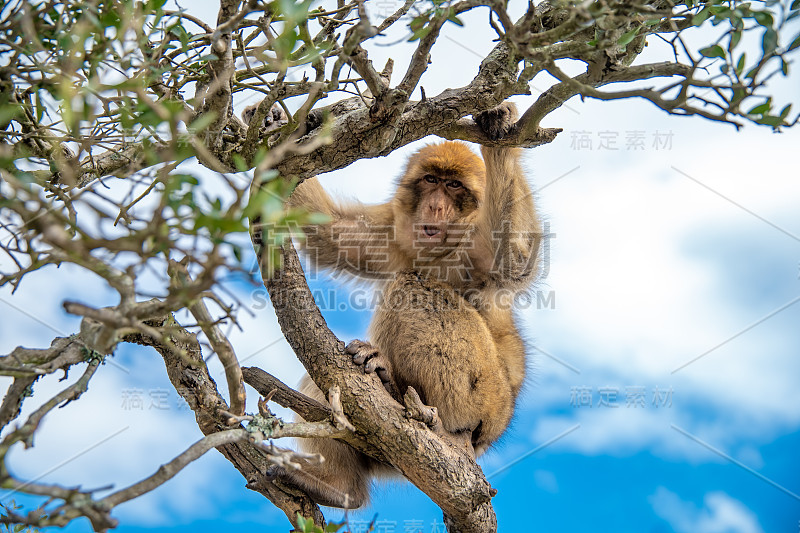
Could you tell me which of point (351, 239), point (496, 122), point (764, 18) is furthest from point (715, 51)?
point (351, 239)

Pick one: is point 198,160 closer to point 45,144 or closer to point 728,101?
point 45,144

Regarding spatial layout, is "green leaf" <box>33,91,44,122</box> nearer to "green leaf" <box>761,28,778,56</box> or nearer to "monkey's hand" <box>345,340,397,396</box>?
"monkey's hand" <box>345,340,397,396</box>

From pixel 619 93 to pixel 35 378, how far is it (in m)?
2.37

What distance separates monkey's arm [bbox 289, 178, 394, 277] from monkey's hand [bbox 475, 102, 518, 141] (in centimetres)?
140

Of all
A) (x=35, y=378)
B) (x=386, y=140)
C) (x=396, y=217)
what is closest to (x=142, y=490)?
(x=35, y=378)

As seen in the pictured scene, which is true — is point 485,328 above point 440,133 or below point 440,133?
below

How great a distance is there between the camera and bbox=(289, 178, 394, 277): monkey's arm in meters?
5.00

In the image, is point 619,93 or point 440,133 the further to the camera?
point 440,133

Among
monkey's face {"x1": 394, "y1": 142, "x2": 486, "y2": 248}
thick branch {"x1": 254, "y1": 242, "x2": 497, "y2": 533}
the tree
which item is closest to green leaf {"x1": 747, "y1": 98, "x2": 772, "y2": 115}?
the tree

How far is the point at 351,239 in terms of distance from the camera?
505 cm

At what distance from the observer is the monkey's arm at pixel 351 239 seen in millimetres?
5000

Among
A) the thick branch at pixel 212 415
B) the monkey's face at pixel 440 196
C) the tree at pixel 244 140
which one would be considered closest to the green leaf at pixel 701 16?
the tree at pixel 244 140

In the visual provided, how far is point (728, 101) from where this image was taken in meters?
2.45

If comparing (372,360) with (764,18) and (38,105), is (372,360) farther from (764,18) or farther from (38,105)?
(764,18)
